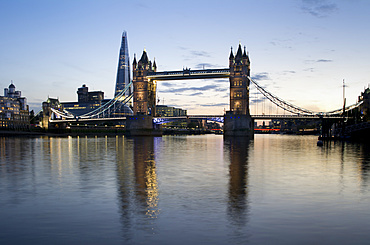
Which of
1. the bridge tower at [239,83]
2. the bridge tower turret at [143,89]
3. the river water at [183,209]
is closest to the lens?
the river water at [183,209]

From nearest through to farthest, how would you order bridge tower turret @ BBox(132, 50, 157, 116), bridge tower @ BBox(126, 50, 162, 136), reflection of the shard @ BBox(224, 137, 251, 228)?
reflection of the shard @ BBox(224, 137, 251, 228) < bridge tower @ BBox(126, 50, 162, 136) < bridge tower turret @ BBox(132, 50, 157, 116)

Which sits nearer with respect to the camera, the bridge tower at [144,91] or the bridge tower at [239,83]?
the bridge tower at [239,83]

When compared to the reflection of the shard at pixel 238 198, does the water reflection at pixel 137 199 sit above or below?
above

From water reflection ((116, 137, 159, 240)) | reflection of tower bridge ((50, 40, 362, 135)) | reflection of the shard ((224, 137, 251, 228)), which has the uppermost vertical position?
reflection of tower bridge ((50, 40, 362, 135))

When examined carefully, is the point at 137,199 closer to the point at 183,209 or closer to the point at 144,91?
the point at 183,209

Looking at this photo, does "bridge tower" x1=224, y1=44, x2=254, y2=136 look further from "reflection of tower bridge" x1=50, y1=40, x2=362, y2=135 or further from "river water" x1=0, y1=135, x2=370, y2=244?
"river water" x1=0, y1=135, x2=370, y2=244

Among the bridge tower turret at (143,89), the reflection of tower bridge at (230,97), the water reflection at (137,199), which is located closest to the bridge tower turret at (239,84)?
the reflection of tower bridge at (230,97)

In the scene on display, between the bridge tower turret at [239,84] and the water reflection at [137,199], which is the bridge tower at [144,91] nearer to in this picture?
the bridge tower turret at [239,84]

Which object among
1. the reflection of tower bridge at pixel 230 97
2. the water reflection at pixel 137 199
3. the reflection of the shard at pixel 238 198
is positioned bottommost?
the reflection of the shard at pixel 238 198

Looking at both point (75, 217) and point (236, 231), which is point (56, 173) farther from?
point (236, 231)

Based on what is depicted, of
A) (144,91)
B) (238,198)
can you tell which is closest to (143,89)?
(144,91)

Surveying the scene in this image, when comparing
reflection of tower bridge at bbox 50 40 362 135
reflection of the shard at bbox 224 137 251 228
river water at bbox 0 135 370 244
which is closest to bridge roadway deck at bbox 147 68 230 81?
reflection of tower bridge at bbox 50 40 362 135


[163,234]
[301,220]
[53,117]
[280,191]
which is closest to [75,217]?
[163,234]

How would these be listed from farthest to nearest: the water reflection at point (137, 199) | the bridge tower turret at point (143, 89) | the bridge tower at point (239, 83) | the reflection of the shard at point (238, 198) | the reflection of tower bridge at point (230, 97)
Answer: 1. the bridge tower turret at point (143, 89)
2. the bridge tower at point (239, 83)
3. the reflection of tower bridge at point (230, 97)
4. the reflection of the shard at point (238, 198)
5. the water reflection at point (137, 199)
